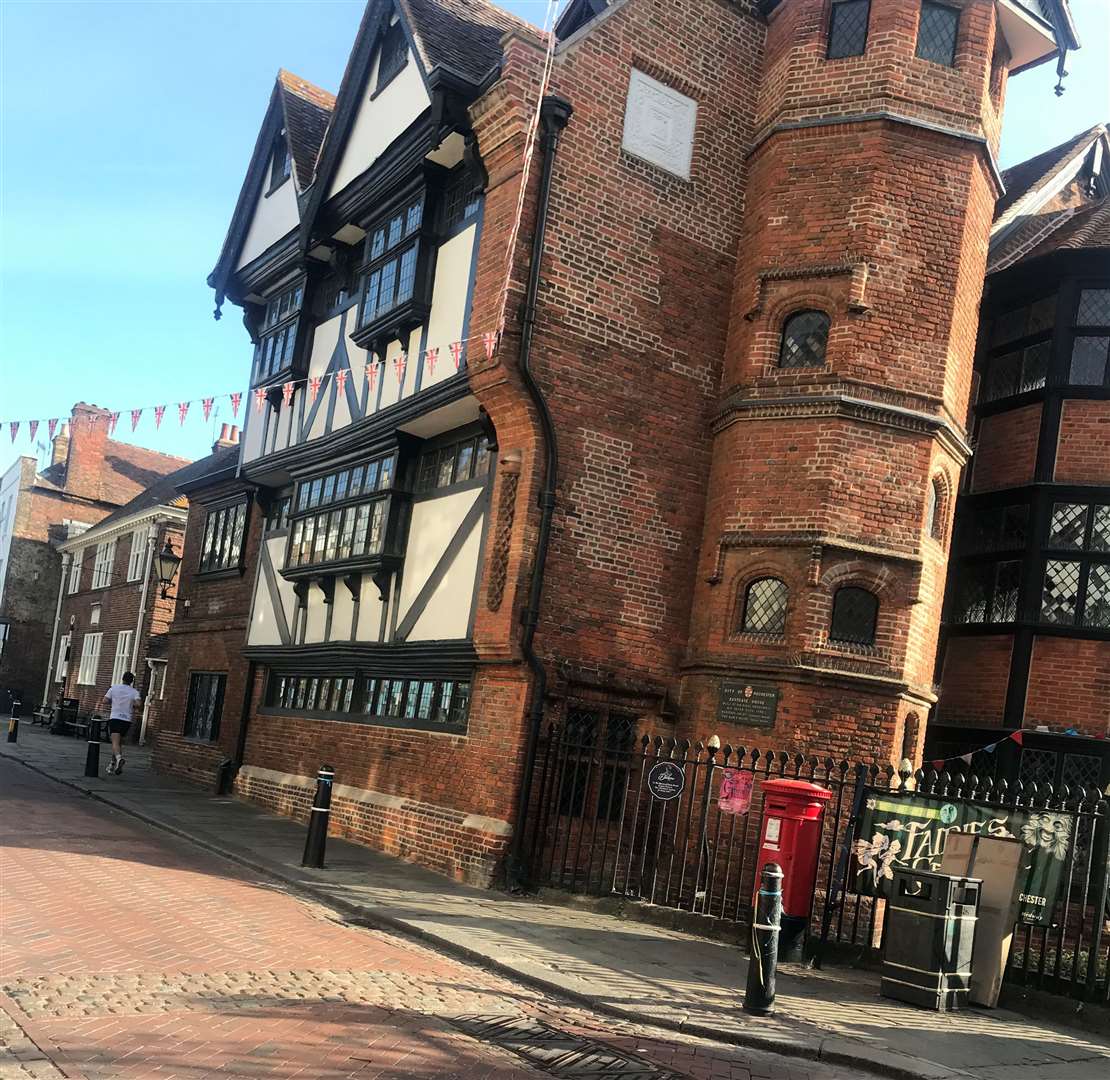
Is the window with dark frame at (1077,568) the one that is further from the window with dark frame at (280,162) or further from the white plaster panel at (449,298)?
the window with dark frame at (280,162)

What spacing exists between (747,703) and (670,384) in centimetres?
409

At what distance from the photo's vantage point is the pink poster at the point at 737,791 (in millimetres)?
11838

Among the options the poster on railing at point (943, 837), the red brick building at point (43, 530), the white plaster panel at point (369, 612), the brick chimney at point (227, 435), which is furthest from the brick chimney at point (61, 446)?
the poster on railing at point (943, 837)

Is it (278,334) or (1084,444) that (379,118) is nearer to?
(278,334)

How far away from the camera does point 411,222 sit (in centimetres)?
1617

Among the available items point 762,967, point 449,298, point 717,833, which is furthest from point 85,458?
point 762,967

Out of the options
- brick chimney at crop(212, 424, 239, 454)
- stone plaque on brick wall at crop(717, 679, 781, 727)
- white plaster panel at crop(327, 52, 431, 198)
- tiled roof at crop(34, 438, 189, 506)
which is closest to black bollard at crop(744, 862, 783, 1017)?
stone plaque on brick wall at crop(717, 679, 781, 727)

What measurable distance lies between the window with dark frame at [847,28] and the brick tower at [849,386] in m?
0.02

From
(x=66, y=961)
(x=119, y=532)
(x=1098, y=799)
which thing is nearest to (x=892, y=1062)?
(x=1098, y=799)

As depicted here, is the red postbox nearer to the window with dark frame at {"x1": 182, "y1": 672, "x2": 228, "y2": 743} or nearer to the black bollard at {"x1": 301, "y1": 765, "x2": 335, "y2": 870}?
the black bollard at {"x1": 301, "y1": 765, "x2": 335, "y2": 870}

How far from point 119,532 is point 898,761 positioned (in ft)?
106

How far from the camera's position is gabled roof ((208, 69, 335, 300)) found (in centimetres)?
2123

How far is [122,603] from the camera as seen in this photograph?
3734 centimetres

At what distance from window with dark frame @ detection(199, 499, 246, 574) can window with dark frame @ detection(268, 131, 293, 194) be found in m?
6.01
